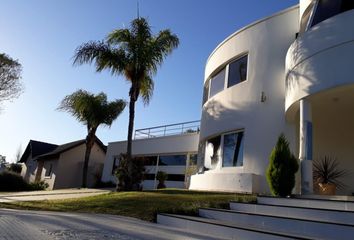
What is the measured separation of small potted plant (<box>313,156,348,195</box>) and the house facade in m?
0.22

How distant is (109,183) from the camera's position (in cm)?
2822

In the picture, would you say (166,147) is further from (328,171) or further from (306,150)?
(306,150)

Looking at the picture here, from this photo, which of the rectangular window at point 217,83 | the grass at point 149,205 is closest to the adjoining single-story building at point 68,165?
the rectangular window at point 217,83

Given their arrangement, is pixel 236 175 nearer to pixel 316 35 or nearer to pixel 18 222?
pixel 316 35

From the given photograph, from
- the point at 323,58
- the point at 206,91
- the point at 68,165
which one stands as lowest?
the point at 68,165

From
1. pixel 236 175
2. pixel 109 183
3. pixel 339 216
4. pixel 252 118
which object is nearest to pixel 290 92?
pixel 252 118

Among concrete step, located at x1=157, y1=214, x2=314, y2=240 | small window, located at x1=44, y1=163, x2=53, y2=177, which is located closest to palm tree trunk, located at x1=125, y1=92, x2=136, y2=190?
concrete step, located at x1=157, y1=214, x2=314, y2=240

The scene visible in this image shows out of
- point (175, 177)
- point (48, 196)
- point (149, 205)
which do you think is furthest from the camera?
point (175, 177)

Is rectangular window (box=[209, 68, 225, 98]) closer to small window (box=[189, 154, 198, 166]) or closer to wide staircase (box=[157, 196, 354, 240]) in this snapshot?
small window (box=[189, 154, 198, 166])

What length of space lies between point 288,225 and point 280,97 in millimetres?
7426

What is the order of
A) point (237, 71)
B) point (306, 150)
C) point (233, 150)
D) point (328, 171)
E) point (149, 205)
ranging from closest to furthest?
point (306, 150)
point (149, 205)
point (328, 171)
point (233, 150)
point (237, 71)

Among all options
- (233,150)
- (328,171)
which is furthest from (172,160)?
(328,171)

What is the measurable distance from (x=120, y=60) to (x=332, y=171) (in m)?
10.6

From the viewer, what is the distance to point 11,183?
31.7 meters
